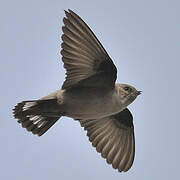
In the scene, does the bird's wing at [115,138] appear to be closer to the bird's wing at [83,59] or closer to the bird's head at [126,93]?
the bird's head at [126,93]

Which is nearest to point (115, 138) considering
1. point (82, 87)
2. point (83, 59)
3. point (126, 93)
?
point (126, 93)

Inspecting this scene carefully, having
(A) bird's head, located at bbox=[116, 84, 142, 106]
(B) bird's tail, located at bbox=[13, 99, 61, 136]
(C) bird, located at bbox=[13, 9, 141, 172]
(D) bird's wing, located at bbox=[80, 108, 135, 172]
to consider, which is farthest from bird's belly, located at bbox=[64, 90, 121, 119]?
(D) bird's wing, located at bbox=[80, 108, 135, 172]

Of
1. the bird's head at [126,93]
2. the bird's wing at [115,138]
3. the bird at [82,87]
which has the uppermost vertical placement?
the bird at [82,87]

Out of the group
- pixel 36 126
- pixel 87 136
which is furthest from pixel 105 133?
pixel 36 126

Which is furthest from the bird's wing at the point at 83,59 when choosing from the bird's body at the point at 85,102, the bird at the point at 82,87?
the bird's body at the point at 85,102

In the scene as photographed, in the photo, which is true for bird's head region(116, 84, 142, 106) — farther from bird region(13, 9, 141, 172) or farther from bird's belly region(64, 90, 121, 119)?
bird's belly region(64, 90, 121, 119)

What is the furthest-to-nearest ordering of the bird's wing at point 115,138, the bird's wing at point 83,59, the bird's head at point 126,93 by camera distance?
the bird's wing at point 115,138, the bird's head at point 126,93, the bird's wing at point 83,59
